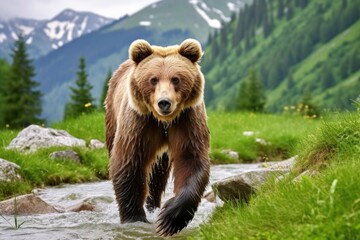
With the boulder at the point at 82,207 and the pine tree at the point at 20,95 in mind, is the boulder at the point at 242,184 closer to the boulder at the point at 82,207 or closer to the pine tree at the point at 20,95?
the boulder at the point at 82,207

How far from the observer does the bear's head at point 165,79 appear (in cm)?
710

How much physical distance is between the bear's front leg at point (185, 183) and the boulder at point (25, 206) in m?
2.65

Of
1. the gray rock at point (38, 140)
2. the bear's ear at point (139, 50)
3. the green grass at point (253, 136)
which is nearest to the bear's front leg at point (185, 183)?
the bear's ear at point (139, 50)

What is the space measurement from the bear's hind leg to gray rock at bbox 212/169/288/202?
70.7 inches

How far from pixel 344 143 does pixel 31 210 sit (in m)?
5.06

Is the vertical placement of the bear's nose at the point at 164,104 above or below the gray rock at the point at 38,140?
above

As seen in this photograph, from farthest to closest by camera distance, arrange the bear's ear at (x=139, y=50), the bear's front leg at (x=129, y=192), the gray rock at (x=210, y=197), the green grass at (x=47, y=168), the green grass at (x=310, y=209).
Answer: the green grass at (x=47, y=168) < the gray rock at (x=210, y=197) < the bear's front leg at (x=129, y=192) < the bear's ear at (x=139, y=50) < the green grass at (x=310, y=209)

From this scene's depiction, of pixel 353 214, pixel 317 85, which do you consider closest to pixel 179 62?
pixel 353 214

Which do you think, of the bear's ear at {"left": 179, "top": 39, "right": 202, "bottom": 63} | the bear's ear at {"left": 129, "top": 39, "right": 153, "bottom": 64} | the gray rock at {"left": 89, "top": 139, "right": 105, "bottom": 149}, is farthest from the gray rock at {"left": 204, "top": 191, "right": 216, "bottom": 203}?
the gray rock at {"left": 89, "top": 139, "right": 105, "bottom": 149}

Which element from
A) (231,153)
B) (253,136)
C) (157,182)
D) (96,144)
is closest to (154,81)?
(157,182)

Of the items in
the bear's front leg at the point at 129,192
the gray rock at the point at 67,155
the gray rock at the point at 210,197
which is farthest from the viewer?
the gray rock at the point at 67,155

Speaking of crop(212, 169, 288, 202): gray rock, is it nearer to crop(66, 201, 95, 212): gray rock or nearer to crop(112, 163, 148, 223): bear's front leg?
crop(112, 163, 148, 223): bear's front leg

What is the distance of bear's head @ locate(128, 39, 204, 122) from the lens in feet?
23.3

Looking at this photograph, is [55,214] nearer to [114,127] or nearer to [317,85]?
[114,127]
